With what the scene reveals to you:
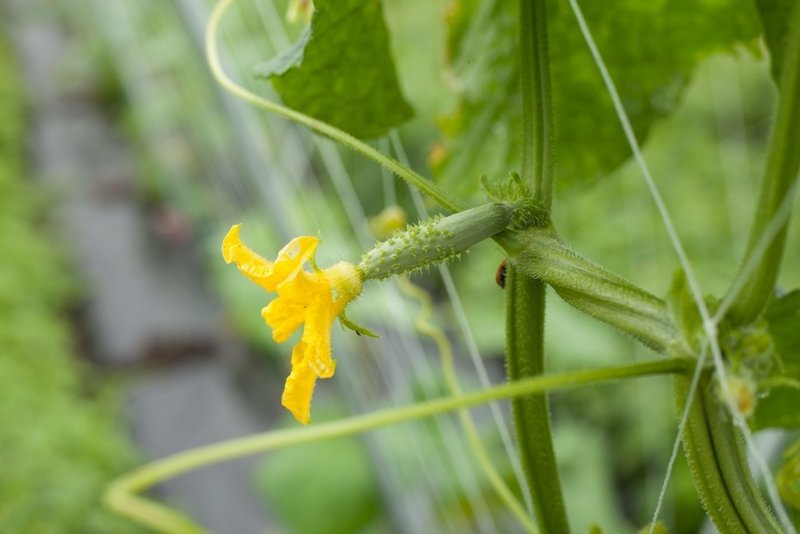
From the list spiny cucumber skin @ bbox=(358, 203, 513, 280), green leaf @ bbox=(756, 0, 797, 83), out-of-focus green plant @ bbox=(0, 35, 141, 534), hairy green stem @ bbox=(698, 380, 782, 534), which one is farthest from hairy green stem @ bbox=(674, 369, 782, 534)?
out-of-focus green plant @ bbox=(0, 35, 141, 534)

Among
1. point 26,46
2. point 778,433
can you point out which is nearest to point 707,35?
point 778,433

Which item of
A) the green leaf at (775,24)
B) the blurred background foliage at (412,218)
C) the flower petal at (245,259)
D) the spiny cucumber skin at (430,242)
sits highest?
the blurred background foliage at (412,218)

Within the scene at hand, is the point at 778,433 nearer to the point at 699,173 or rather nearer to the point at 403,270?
the point at 403,270

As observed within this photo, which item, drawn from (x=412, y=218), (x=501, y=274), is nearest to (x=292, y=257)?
(x=501, y=274)

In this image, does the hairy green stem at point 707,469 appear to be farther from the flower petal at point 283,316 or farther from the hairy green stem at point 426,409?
the flower petal at point 283,316

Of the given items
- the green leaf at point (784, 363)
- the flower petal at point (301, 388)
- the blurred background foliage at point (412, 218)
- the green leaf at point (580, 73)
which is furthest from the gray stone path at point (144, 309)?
the flower petal at point (301, 388)
